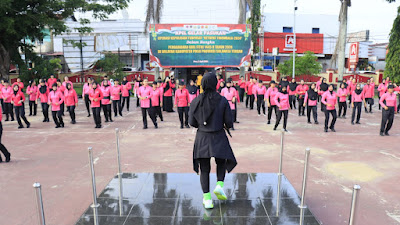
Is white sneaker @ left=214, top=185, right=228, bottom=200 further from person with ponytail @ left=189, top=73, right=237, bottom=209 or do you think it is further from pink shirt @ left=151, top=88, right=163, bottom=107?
pink shirt @ left=151, top=88, right=163, bottom=107

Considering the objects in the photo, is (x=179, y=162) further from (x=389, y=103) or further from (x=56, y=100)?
(x=389, y=103)

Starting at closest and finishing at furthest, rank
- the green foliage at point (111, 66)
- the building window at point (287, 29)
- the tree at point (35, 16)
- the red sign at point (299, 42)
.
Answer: the tree at point (35, 16), the green foliage at point (111, 66), the red sign at point (299, 42), the building window at point (287, 29)

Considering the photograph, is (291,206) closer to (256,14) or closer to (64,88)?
(64,88)

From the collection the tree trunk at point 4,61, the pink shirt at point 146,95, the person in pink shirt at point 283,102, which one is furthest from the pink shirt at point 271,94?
the tree trunk at point 4,61

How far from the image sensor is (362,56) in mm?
45062

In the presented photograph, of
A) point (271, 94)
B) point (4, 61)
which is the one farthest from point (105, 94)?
point (4, 61)

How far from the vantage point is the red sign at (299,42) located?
4322 cm

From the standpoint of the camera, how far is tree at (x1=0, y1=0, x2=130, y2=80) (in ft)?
61.5

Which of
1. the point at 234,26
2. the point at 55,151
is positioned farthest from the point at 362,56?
the point at 55,151

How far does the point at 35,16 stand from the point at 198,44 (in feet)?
32.1

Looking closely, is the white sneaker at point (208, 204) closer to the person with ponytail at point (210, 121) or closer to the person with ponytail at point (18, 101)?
the person with ponytail at point (210, 121)

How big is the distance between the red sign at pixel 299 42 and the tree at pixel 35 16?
26165 millimetres

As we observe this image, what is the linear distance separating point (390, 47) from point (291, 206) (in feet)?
80.9

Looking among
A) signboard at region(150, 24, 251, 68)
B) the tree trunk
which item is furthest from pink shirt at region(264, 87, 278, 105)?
the tree trunk
